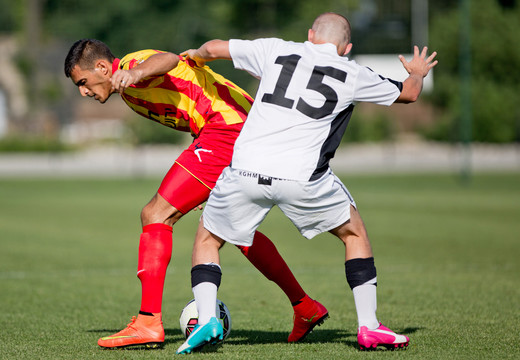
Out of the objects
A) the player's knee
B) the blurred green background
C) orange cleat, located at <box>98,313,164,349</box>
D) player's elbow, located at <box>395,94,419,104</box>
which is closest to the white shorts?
the player's knee

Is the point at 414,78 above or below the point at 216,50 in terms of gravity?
below

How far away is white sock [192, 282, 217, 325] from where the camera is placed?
4.83m

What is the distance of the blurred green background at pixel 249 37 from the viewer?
44.1 m

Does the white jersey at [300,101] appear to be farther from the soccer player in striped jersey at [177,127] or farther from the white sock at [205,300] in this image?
the white sock at [205,300]

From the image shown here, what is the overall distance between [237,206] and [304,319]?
3.59 ft

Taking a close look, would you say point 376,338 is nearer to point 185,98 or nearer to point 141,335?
point 141,335

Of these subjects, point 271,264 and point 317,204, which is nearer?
point 317,204

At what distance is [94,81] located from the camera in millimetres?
5355

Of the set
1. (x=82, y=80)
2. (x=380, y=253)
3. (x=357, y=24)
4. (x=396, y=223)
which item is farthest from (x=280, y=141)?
(x=357, y=24)

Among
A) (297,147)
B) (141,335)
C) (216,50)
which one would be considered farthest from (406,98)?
(141,335)

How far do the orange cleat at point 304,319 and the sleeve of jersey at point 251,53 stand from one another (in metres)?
1.62

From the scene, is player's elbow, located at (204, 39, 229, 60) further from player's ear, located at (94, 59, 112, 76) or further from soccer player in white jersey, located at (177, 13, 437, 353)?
player's ear, located at (94, 59, 112, 76)

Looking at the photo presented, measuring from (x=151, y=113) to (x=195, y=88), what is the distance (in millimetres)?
376

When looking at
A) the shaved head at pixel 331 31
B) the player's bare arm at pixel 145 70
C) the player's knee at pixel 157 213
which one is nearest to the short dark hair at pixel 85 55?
the player's bare arm at pixel 145 70
